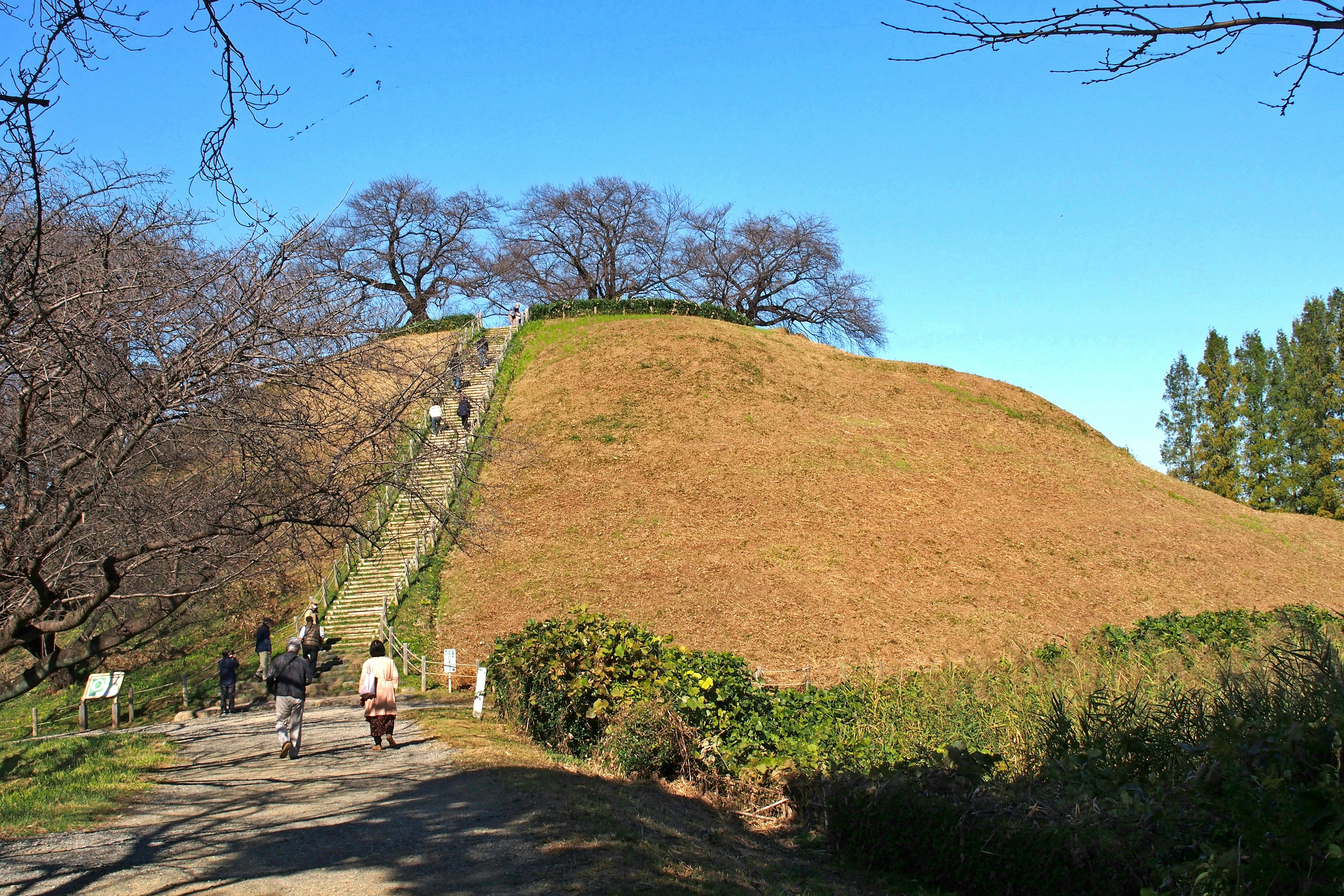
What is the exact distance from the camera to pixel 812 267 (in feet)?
205

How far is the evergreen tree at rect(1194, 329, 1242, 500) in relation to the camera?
5416cm

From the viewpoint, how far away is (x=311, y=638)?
21.0m

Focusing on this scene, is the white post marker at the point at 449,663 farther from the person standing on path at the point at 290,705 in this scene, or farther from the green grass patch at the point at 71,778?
the person standing on path at the point at 290,705

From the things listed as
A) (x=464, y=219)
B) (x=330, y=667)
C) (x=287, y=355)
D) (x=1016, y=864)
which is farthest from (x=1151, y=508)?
(x=464, y=219)

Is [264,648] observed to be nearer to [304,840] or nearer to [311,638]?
[311,638]

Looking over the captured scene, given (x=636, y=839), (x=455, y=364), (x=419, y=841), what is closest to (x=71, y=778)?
(x=419, y=841)

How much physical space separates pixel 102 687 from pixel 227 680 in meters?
2.11

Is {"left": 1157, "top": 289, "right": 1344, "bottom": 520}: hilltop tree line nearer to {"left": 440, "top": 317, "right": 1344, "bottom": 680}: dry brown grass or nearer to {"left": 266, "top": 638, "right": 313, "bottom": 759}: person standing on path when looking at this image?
{"left": 440, "top": 317, "right": 1344, "bottom": 680}: dry brown grass

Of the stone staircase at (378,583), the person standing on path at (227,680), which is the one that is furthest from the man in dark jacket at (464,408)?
A: the person standing on path at (227,680)

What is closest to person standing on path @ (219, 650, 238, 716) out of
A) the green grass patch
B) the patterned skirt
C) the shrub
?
the green grass patch

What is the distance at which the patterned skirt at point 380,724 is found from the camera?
12.3 metres

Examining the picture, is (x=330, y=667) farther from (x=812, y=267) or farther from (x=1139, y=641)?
(x=812, y=267)

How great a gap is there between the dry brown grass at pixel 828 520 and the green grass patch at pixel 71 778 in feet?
29.5

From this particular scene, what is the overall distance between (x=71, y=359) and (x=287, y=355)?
5.83 ft
